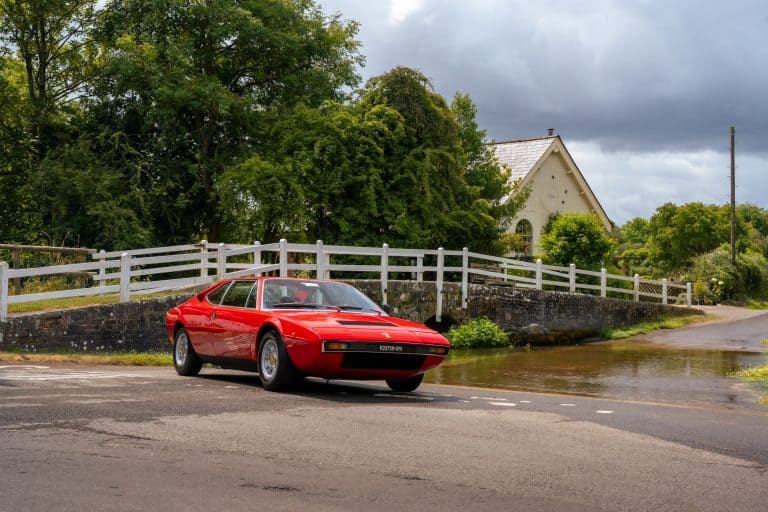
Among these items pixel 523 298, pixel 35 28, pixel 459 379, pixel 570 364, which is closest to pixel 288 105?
pixel 35 28

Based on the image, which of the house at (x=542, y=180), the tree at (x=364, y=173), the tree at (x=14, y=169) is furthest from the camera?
the house at (x=542, y=180)

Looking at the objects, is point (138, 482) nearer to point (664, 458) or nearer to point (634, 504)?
point (634, 504)

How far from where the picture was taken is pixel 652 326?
30891 mm

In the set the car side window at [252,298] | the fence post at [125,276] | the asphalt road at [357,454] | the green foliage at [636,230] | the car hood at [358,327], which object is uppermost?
the green foliage at [636,230]

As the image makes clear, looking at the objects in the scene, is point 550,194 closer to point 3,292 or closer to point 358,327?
point 3,292

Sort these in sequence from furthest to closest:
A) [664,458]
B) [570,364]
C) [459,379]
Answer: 1. [570,364]
2. [459,379]
3. [664,458]

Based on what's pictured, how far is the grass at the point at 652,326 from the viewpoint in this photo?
29.2m

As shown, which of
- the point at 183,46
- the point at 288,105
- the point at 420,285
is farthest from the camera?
the point at 288,105

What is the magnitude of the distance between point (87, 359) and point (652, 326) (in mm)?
20703

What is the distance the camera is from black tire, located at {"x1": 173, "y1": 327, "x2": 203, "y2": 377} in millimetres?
12266

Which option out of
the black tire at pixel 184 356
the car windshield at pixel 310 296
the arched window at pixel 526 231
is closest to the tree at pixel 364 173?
the arched window at pixel 526 231

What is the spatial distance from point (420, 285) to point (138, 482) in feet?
66.8

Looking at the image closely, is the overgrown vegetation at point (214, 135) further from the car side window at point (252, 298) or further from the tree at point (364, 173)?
the car side window at point (252, 298)

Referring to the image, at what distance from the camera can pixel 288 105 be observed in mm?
33312
